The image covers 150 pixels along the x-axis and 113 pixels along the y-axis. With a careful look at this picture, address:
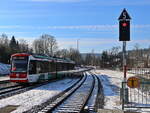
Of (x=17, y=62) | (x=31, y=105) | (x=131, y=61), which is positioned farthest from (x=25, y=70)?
(x=131, y=61)

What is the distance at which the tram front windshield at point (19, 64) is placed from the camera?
99.7 feet

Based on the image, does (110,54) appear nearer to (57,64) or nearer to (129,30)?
(57,64)

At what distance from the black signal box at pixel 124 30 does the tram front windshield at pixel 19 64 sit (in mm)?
15599

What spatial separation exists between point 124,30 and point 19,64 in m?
16.2

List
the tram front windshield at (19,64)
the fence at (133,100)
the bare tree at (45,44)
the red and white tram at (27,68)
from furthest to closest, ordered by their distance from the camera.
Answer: the bare tree at (45,44)
the tram front windshield at (19,64)
the red and white tram at (27,68)
the fence at (133,100)

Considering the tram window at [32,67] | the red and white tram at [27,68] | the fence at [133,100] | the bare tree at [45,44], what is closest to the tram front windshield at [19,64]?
the red and white tram at [27,68]

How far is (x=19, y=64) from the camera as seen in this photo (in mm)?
30562

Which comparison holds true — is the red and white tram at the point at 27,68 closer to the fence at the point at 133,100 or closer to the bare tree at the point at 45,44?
the fence at the point at 133,100

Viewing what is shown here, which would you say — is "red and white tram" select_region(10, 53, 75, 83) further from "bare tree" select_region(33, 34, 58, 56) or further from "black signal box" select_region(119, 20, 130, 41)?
"bare tree" select_region(33, 34, 58, 56)

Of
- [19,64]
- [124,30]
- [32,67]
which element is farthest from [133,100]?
[19,64]

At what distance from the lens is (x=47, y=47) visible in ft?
486

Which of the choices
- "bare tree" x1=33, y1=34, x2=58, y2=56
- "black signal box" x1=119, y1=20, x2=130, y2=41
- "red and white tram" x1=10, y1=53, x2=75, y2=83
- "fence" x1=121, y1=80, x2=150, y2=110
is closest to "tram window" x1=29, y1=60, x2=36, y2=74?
"red and white tram" x1=10, y1=53, x2=75, y2=83

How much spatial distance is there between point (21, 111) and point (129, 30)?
6.37 meters

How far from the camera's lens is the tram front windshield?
3038 cm
